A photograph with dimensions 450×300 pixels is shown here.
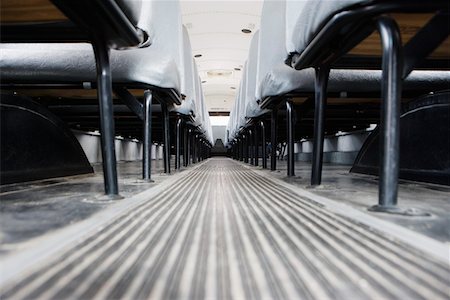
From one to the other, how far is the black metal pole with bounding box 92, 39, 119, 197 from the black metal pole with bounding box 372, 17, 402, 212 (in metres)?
0.69

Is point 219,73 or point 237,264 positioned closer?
point 237,264

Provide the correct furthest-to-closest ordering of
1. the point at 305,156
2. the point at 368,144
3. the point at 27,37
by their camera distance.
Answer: the point at 305,156 < the point at 368,144 < the point at 27,37

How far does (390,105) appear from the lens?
0.72m

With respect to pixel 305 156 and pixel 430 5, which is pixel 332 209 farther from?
pixel 305 156

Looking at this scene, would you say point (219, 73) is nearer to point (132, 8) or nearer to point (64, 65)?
point (64, 65)

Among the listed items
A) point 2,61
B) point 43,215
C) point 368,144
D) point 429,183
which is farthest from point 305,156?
point 43,215

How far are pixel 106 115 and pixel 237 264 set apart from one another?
0.69 metres

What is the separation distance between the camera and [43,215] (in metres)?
0.71

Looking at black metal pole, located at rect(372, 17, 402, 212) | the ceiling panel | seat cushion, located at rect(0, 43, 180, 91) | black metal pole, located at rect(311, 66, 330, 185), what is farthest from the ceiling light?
black metal pole, located at rect(372, 17, 402, 212)

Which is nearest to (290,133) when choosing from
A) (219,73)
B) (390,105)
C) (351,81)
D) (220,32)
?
Answer: (351,81)

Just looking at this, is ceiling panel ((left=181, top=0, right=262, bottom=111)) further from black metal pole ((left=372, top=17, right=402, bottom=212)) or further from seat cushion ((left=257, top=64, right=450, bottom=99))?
black metal pole ((left=372, top=17, right=402, bottom=212))

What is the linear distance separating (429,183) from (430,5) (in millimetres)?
788

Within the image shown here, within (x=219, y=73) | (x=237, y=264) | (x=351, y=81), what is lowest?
(x=237, y=264)

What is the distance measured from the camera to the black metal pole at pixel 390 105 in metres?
0.71
